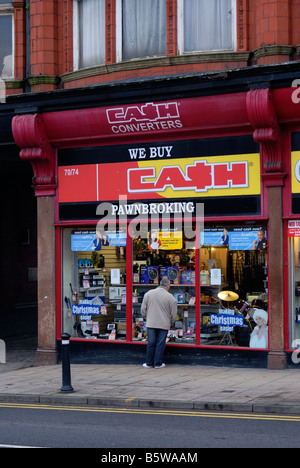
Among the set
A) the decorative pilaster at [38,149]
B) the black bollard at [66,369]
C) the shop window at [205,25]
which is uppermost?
the shop window at [205,25]

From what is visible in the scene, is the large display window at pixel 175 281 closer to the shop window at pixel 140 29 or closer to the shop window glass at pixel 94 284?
the shop window glass at pixel 94 284

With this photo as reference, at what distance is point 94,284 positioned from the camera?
16.5 meters

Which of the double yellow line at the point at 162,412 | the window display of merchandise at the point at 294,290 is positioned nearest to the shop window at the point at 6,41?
the window display of merchandise at the point at 294,290

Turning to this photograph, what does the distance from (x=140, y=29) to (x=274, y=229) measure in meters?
5.11

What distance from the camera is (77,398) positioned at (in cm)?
1195

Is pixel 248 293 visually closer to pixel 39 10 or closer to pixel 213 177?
pixel 213 177

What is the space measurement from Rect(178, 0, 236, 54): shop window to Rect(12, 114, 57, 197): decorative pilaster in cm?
338

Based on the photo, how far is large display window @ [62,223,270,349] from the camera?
14.7 metres

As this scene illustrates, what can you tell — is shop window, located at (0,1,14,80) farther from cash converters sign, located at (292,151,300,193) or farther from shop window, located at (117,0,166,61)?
cash converters sign, located at (292,151,300,193)

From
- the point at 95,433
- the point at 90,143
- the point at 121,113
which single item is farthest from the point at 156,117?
the point at 95,433

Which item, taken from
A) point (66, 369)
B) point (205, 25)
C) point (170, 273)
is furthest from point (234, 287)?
point (205, 25)

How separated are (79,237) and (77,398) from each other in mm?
5146

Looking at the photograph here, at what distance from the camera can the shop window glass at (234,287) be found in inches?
573

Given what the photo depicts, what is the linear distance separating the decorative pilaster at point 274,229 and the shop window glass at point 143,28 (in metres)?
2.81
